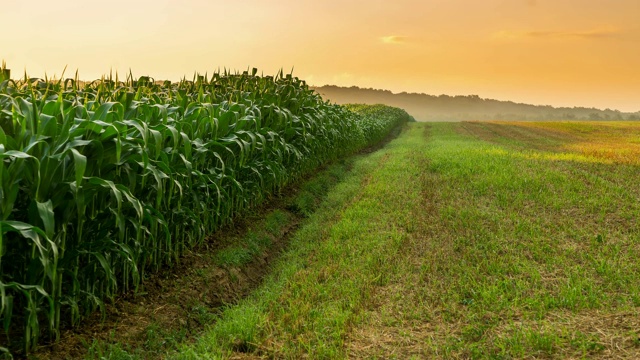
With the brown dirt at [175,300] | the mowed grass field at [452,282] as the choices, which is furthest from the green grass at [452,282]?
the brown dirt at [175,300]

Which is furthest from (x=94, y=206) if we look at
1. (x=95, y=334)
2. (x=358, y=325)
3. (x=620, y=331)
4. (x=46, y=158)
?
(x=620, y=331)

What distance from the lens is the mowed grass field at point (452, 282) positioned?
3.73m

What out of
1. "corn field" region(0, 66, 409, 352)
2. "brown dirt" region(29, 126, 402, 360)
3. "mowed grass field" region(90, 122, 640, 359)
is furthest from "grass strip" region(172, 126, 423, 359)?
"corn field" region(0, 66, 409, 352)

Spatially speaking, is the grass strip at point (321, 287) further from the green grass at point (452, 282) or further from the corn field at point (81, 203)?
the corn field at point (81, 203)

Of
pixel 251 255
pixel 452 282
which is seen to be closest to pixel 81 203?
pixel 251 255

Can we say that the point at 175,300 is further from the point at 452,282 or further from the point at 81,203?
the point at 452,282

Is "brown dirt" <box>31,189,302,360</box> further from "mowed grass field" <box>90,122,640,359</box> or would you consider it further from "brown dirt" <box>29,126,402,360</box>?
"mowed grass field" <box>90,122,640,359</box>

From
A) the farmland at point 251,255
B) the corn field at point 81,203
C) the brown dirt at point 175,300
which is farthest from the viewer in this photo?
the brown dirt at point 175,300

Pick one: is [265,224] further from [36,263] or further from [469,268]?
[36,263]

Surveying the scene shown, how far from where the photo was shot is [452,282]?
4902 mm

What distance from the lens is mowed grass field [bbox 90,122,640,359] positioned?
373cm

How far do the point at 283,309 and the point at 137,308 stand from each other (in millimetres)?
1251

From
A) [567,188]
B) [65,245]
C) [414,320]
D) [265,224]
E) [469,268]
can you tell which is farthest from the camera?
[567,188]

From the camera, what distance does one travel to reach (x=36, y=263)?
3.19 m
